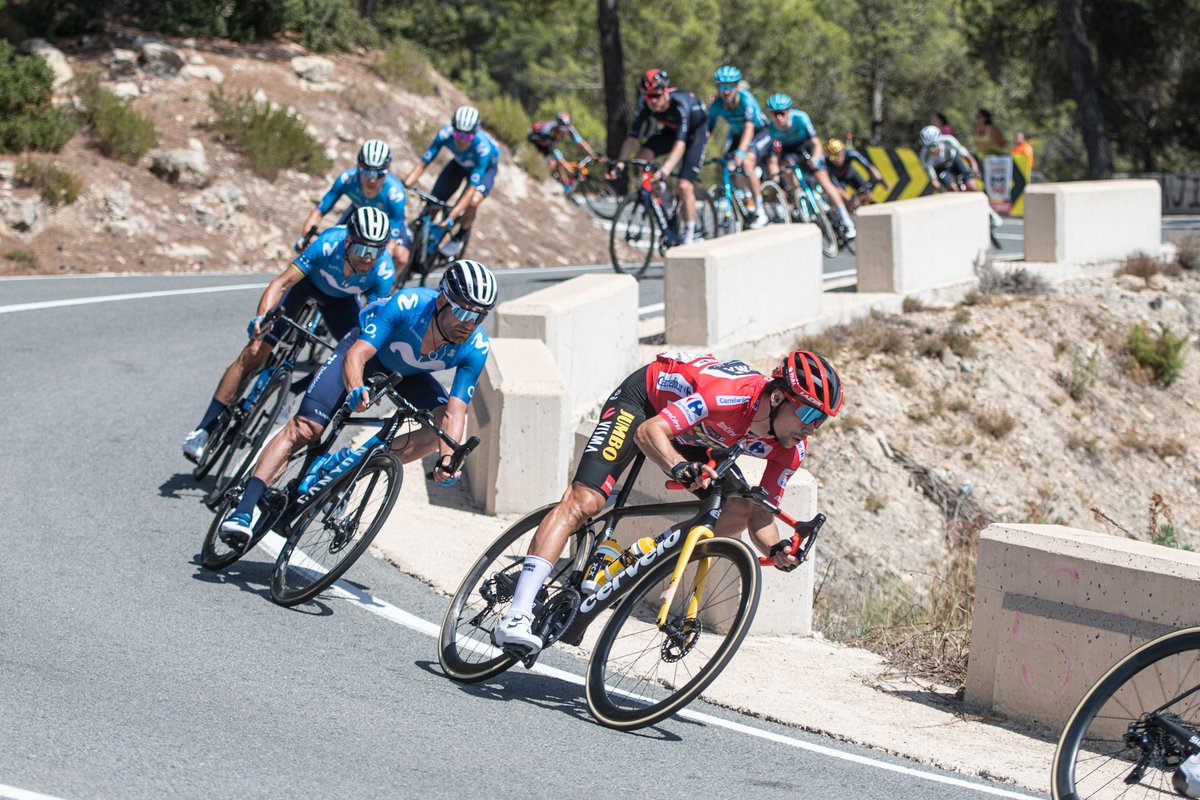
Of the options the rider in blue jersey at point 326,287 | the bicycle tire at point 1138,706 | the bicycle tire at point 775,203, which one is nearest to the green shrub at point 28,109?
the bicycle tire at point 775,203

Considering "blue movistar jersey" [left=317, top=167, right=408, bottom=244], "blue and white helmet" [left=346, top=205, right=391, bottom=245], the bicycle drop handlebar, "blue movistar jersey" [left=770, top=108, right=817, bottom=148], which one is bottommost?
the bicycle drop handlebar

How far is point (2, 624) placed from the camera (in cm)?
707

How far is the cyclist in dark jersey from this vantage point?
16.0 m

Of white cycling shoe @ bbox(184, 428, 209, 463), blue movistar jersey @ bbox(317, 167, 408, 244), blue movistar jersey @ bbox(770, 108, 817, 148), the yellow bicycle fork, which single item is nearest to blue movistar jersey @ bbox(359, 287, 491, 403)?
the yellow bicycle fork

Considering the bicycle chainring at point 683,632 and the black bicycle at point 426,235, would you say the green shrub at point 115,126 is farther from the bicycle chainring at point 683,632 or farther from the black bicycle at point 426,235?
the bicycle chainring at point 683,632

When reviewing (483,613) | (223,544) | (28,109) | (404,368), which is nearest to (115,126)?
(28,109)

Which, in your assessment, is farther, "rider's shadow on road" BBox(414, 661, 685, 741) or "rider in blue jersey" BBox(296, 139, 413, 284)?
"rider in blue jersey" BBox(296, 139, 413, 284)

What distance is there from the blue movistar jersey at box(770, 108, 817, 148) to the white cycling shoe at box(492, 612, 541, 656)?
45.9 ft

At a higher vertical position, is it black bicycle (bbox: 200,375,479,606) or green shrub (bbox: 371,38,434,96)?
green shrub (bbox: 371,38,434,96)

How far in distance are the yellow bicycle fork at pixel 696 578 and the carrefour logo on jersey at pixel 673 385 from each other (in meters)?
0.69

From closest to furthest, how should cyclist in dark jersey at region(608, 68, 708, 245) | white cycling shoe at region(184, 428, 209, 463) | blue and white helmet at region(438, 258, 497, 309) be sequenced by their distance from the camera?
blue and white helmet at region(438, 258, 497, 309), white cycling shoe at region(184, 428, 209, 463), cyclist in dark jersey at region(608, 68, 708, 245)

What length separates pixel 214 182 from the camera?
21734 mm

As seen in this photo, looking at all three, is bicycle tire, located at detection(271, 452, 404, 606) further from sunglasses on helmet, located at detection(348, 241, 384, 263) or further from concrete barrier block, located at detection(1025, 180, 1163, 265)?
concrete barrier block, located at detection(1025, 180, 1163, 265)

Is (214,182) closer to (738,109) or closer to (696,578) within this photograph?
(738,109)
